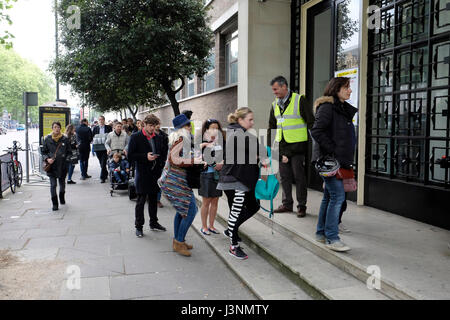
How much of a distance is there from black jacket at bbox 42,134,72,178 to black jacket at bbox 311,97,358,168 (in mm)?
5550

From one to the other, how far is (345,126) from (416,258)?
58.2 inches

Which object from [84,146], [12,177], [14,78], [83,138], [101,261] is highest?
[14,78]

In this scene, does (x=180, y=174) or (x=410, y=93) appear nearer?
(x=180, y=174)

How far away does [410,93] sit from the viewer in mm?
5547

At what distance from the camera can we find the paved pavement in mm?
3766

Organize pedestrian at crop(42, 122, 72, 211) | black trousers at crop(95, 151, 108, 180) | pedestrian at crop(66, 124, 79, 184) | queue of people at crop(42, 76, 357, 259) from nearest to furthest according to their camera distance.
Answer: queue of people at crop(42, 76, 357, 259) → pedestrian at crop(42, 122, 72, 211) → pedestrian at crop(66, 124, 79, 184) → black trousers at crop(95, 151, 108, 180)

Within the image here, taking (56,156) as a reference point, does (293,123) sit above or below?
above

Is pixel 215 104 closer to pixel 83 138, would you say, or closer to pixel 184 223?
pixel 83 138

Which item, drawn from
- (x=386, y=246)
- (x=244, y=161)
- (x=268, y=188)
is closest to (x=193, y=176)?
(x=244, y=161)

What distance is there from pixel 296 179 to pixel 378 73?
2115 millimetres

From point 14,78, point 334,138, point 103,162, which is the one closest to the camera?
point 334,138

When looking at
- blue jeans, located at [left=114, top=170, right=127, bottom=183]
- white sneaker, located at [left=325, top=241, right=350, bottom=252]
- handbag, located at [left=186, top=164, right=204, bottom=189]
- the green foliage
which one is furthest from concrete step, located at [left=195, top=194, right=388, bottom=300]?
the green foliage

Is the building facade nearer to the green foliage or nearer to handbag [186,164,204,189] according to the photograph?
handbag [186,164,204,189]

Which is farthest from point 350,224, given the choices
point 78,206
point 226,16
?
point 226,16
